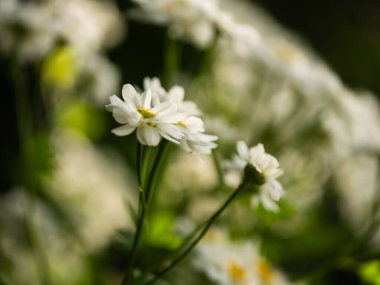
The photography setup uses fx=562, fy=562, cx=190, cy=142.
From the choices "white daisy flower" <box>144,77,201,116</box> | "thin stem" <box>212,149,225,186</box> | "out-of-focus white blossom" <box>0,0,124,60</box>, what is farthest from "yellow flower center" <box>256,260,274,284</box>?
"out-of-focus white blossom" <box>0,0,124,60</box>

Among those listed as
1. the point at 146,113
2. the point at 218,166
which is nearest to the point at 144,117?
the point at 146,113

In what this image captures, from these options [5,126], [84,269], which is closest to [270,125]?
[84,269]

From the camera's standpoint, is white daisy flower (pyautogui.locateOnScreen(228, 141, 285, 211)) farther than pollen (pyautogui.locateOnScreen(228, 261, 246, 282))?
No

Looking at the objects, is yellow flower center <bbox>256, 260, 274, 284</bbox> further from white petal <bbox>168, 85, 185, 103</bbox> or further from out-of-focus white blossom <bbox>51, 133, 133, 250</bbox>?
out-of-focus white blossom <bbox>51, 133, 133, 250</bbox>

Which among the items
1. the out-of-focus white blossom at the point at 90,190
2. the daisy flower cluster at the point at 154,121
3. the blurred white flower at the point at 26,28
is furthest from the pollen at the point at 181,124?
the out-of-focus white blossom at the point at 90,190

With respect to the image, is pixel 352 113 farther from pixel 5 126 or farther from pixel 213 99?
pixel 5 126

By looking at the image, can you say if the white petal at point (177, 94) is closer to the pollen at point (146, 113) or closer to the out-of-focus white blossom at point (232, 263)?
the pollen at point (146, 113)

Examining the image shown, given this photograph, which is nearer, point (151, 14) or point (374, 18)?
point (151, 14)

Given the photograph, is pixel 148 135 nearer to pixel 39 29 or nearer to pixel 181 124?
pixel 181 124
